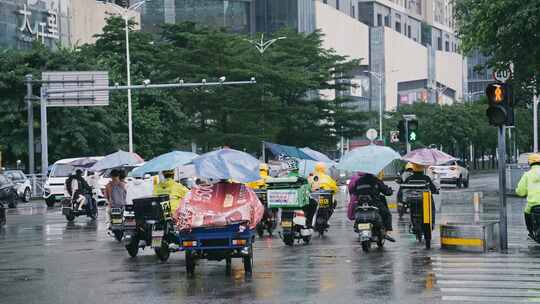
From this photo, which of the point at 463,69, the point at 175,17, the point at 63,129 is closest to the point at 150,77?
the point at 63,129

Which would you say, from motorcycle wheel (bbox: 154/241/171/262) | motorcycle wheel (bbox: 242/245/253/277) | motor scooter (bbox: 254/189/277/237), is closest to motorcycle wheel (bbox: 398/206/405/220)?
motor scooter (bbox: 254/189/277/237)

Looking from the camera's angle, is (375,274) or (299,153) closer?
(375,274)

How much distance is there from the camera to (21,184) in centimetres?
5591

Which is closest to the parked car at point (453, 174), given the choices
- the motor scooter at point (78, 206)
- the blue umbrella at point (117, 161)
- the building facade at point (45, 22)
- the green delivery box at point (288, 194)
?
the building facade at point (45, 22)

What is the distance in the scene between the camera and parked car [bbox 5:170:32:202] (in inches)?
2172

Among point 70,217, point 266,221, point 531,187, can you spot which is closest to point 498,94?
point 531,187

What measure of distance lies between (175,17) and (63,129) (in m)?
45.6

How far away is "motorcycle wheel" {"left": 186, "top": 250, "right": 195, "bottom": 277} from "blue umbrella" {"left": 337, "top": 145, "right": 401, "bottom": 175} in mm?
5297

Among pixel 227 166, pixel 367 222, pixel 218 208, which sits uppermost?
pixel 227 166

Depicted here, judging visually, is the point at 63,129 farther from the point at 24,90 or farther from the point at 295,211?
the point at 295,211

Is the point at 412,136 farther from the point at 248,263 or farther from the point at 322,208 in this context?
the point at 248,263

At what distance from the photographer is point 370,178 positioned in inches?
861

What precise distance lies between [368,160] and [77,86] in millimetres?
35213

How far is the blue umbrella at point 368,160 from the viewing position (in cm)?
2206
